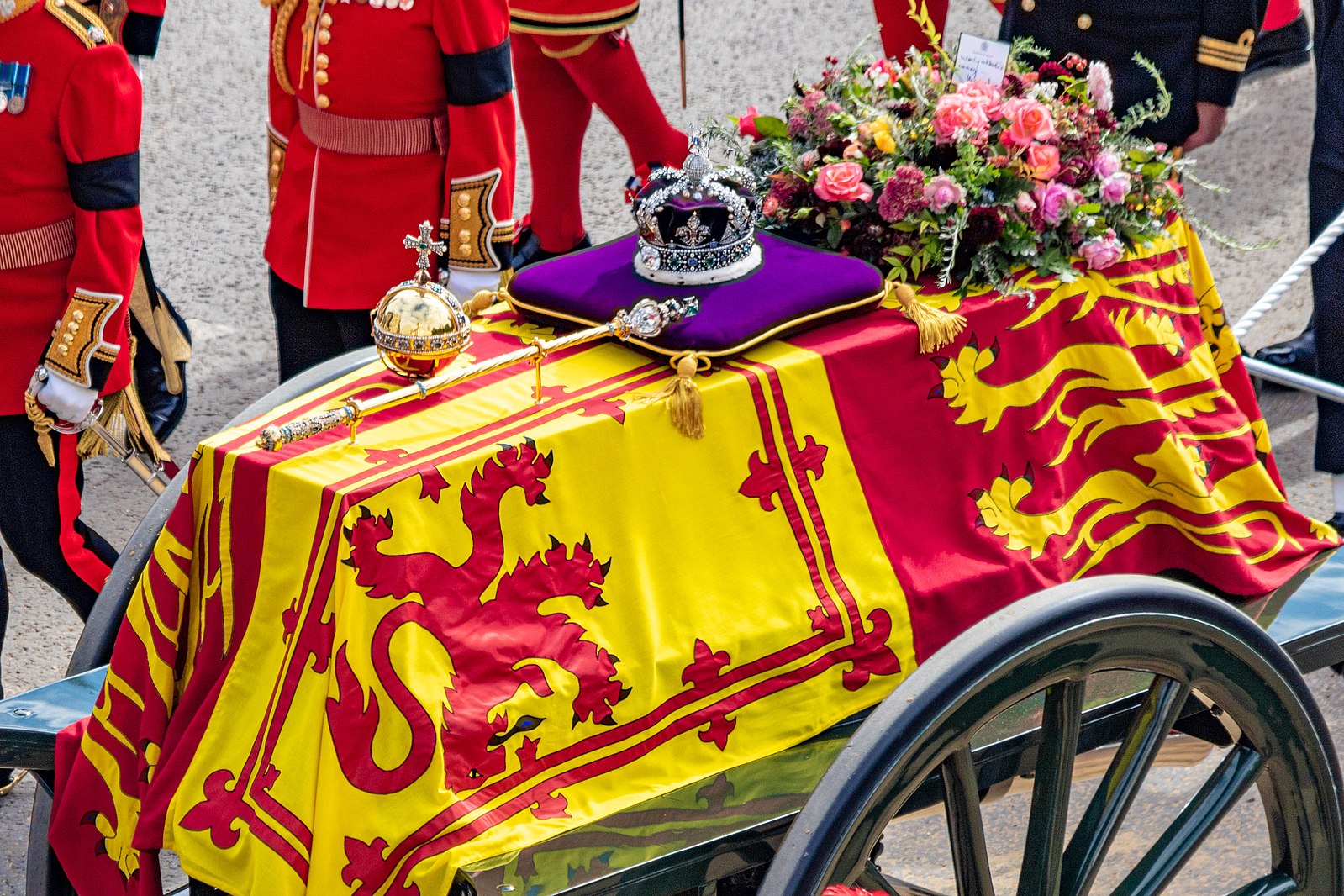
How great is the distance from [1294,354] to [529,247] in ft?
6.73

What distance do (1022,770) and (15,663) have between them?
2192mm

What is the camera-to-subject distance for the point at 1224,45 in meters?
3.71

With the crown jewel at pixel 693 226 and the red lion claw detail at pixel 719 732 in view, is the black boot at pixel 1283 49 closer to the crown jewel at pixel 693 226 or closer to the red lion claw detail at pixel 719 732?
the crown jewel at pixel 693 226

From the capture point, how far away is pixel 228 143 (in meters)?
6.30

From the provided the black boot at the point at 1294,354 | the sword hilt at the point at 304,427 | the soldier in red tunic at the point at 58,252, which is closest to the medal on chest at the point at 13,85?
the soldier in red tunic at the point at 58,252

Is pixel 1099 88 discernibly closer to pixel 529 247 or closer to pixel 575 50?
pixel 575 50

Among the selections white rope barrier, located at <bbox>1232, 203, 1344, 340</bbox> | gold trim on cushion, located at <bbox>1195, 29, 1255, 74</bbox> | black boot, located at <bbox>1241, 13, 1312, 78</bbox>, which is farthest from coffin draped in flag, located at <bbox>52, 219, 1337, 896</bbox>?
black boot, located at <bbox>1241, 13, 1312, 78</bbox>

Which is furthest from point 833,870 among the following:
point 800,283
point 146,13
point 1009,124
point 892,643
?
point 146,13

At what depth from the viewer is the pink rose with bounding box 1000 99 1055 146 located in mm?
2498

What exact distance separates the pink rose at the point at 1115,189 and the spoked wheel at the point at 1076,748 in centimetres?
80

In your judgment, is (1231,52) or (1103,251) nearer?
(1103,251)

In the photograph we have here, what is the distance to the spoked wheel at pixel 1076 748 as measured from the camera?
1.71 metres

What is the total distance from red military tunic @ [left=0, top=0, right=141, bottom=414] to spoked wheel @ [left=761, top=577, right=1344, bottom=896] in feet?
5.40

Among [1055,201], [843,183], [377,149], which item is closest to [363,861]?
[843,183]
